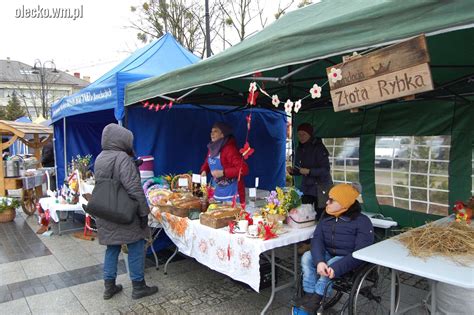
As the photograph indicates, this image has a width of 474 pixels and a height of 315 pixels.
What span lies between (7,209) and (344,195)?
6.41 m

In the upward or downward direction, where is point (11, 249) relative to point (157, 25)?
downward

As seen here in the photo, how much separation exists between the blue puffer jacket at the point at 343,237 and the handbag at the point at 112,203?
155 cm

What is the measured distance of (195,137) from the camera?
5445 millimetres

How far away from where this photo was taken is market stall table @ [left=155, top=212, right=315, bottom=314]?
2.57 metres

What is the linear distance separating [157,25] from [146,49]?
10.2 m

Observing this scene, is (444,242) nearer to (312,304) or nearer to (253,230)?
(312,304)

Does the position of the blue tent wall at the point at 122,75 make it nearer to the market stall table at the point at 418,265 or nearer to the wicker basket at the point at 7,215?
the wicker basket at the point at 7,215

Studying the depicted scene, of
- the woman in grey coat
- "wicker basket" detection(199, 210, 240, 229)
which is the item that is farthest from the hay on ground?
the woman in grey coat

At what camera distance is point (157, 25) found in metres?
15.0

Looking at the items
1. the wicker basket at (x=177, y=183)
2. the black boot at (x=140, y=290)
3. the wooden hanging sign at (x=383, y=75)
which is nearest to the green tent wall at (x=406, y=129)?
the wicker basket at (x=177, y=183)

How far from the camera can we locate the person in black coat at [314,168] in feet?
13.4

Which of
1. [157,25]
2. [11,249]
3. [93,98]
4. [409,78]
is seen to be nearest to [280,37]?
[409,78]

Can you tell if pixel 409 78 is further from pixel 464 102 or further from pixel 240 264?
pixel 464 102

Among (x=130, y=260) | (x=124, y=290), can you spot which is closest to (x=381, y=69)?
(x=130, y=260)
